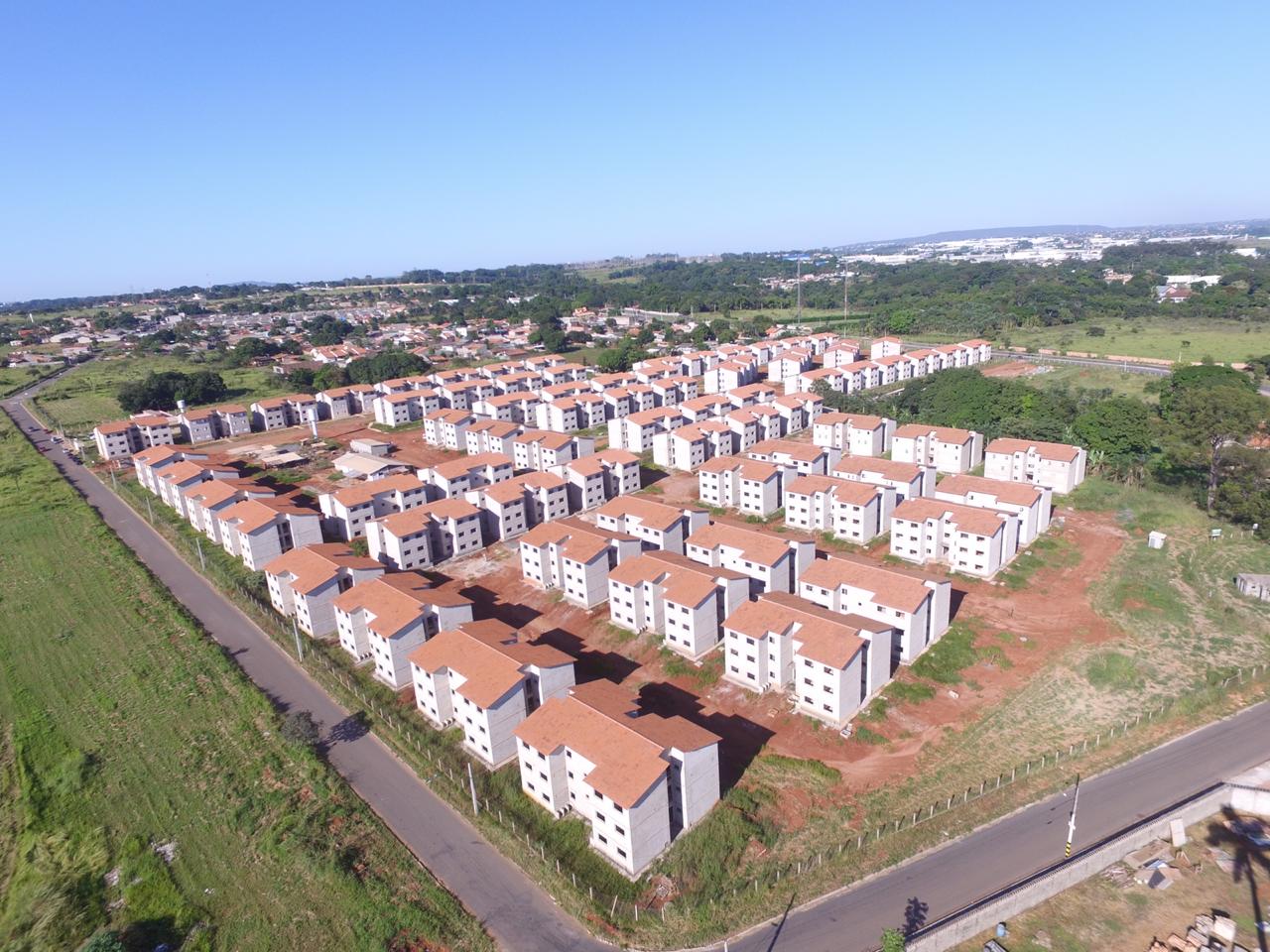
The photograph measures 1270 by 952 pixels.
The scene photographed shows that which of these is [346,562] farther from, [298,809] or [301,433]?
[301,433]

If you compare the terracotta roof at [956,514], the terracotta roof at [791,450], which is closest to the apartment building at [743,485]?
the terracotta roof at [791,450]

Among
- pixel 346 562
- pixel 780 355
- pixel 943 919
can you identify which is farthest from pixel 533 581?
pixel 780 355

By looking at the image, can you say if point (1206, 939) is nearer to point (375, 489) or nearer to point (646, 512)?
point (646, 512)

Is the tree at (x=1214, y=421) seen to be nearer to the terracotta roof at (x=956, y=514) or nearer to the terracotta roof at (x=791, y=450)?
the terracotta roof at (x=956, y=514)

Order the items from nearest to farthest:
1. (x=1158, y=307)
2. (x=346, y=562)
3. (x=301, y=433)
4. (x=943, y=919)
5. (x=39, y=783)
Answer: (x=943, y=919) → (x=39, y=783) → (x=346, y=562) → (x=301, y=433) → (x=1158, y=307)

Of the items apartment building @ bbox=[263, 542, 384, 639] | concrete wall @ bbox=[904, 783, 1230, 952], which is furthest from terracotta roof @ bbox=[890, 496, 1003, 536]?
apartment building @ bbox=[263, 542, 384, 639]

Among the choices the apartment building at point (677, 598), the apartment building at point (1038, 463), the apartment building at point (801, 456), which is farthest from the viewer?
the apartment building at point (801, 456)
